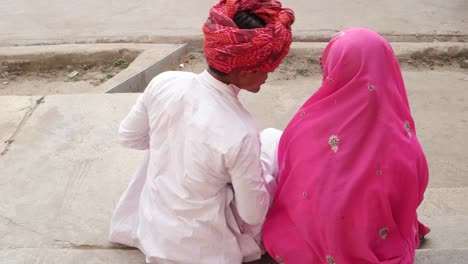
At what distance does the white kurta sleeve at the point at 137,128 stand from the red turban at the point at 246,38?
401mm

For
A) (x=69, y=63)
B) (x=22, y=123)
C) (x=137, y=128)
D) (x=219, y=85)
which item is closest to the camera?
(x=219, y=85)

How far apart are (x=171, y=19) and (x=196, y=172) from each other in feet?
13.5

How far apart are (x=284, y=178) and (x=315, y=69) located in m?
2.90

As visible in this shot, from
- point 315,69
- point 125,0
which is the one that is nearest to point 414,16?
point 315,69

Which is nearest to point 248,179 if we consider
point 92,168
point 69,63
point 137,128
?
point 137,128

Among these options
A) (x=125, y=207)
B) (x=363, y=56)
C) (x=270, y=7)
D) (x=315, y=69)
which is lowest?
(x=315, y=69)

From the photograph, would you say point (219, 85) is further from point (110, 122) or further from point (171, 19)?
point (171, 19)

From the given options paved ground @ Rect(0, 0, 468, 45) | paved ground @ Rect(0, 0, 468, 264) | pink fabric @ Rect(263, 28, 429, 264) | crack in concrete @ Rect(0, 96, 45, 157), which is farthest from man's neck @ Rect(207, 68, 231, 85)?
paved ground @ Rect(0, 0, 468, 45)

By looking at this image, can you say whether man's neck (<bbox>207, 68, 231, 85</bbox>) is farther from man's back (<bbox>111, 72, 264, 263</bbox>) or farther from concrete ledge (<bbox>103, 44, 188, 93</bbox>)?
concrete ledge (<bbox>103, 44, 188, 93</bbox>)

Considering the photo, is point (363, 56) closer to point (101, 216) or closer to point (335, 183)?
point (335, 183)

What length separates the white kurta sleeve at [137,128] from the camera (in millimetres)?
1736

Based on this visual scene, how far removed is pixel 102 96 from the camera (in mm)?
3473

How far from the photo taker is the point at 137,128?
181 cm

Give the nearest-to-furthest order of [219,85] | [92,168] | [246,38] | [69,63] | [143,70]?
1. [246,38]
2. [219,85]
3. [92,168]
4. [143,70]
5. [69,63]
